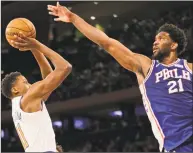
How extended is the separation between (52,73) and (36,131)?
1.59ft

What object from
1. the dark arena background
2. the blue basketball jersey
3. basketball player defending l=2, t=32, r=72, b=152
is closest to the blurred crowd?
the dark arena background

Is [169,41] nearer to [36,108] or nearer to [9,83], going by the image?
[36,108]

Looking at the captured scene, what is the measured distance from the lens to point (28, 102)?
12.7 feet

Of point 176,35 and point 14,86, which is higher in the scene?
point 176,35

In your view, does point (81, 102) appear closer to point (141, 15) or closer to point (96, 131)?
point (96, 131)

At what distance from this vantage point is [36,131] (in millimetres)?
3824

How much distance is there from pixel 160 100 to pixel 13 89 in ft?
4.87

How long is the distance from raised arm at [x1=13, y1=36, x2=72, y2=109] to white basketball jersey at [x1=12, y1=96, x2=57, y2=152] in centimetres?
12

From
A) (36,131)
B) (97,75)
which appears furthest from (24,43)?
(97,75)

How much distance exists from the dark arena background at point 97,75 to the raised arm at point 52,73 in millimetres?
5012

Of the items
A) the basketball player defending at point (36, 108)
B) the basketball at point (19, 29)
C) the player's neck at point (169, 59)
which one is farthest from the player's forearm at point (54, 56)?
the player's neck at point (169, 59)

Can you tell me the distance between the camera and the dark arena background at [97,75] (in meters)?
9.32

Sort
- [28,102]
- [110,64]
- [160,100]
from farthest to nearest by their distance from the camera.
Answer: [110,64] → [28,102] → [160,100]

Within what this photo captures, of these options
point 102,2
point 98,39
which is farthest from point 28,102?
point 102,2
